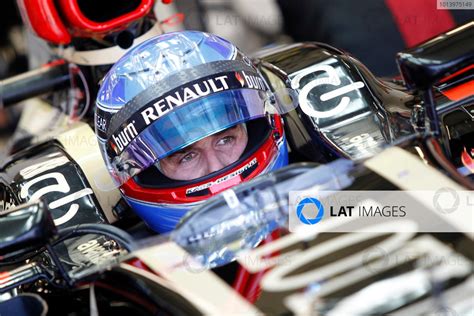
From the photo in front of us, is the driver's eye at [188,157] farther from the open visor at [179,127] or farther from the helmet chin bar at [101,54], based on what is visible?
the helmet chin bar at [101,54]

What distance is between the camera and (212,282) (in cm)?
134

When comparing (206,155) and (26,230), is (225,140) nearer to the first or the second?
(206,155)

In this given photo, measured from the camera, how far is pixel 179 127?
174 centimetres

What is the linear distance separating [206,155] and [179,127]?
13 centimetres

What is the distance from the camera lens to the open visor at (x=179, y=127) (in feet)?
5.71

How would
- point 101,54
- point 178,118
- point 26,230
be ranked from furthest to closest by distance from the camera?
point 101,54 < point 178,118 < point 26,230

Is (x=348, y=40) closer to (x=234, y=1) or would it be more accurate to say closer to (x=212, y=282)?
(x=234, y=1)

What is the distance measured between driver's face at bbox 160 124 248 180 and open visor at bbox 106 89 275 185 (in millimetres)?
81

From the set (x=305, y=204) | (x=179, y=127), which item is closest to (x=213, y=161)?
(x=179, y=127)

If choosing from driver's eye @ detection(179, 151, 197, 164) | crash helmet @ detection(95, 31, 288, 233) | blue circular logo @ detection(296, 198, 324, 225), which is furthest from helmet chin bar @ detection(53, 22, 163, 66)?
blue circular logo @ detection(296, 198, 324, 225)

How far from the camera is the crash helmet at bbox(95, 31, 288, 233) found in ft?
5.71

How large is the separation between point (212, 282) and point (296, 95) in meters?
0.77

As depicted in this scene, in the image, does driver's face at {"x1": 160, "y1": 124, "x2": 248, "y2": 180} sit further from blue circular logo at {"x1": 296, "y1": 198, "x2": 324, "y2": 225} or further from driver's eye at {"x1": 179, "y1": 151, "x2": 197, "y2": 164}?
blue circular logo at {"x1": 296, "y1": 198, "x2": 324, "y2": 225}

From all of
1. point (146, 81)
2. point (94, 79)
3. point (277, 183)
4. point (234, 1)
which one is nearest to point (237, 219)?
point (277, 183)
